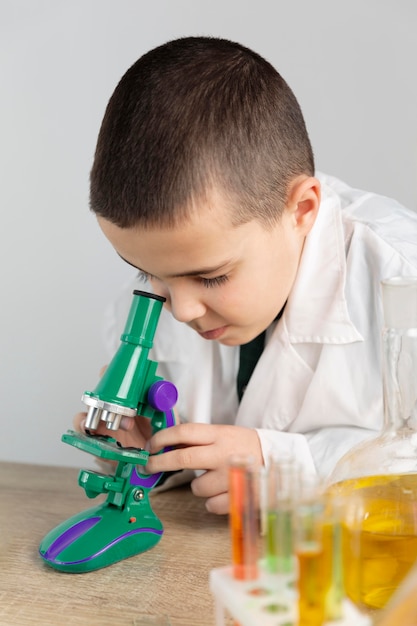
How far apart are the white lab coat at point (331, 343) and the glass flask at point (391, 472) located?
0.96 ft

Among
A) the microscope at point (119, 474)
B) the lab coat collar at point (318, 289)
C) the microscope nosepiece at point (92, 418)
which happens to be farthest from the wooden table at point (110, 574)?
the lab coat collar at point (318, 289)

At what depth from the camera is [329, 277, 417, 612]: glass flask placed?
529 mm

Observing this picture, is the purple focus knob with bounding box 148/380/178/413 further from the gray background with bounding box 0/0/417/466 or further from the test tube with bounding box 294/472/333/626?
the gray background with bounding box 0/0/417/466

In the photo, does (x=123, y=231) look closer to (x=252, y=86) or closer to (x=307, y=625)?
(x=252, y=86)

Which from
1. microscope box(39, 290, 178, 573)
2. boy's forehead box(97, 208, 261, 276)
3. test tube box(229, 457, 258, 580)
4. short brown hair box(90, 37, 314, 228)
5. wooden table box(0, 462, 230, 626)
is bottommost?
wooden table box(0, 462, 230, 626)

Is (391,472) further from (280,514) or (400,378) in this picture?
(280,514)

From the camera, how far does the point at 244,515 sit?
1.41 ft

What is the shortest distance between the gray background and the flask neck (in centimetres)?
84

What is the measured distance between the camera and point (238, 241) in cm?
Result: 79

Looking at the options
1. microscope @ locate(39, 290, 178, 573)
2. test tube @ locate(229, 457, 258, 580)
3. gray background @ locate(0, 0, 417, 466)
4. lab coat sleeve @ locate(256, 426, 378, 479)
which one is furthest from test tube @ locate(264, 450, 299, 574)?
gray background @ locate(0, 0, 417, 466)

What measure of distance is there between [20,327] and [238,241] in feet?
2.85

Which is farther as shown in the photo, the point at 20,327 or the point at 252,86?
the point at 20,327

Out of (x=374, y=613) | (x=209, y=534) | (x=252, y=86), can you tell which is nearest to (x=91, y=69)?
(x=252, y=86)

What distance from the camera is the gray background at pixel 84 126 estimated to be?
1.34 m
